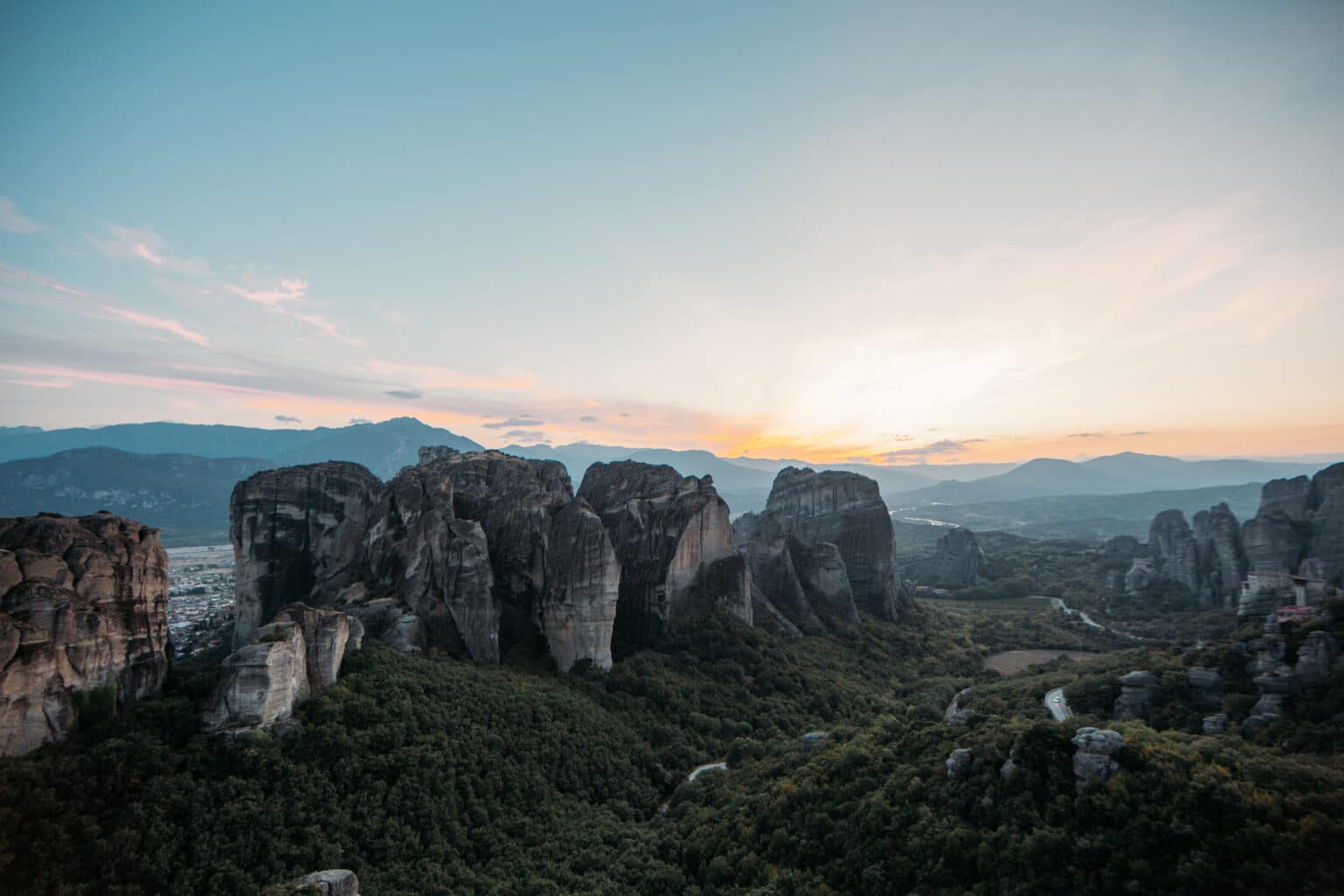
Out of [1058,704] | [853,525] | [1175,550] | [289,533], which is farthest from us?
[1175,550]

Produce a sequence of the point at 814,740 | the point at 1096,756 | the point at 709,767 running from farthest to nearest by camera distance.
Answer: the point at 709,767, the point at 814,740, the point at 1096,756

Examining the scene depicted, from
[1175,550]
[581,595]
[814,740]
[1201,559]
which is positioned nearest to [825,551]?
[581,595]

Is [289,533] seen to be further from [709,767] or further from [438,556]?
[709,767]

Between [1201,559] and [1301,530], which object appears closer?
[1301,530]

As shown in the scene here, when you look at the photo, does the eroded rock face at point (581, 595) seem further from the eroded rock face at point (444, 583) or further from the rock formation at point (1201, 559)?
the rock formation at point (1201, 559)

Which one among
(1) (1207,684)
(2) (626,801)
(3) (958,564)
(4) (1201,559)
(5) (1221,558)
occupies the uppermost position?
(1) (1207,684)

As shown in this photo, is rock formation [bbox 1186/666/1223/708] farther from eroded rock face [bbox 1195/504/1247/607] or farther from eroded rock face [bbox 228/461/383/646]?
eroded rock face [bbox 228/461/383/646]

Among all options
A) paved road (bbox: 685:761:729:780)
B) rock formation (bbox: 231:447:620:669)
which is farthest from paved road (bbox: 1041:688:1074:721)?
rock formation (bbox: 231:447:620:669)
